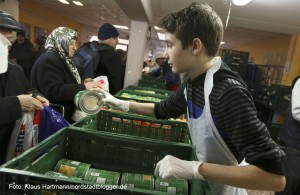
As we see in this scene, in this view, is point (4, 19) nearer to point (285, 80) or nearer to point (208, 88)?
point (208, 88)

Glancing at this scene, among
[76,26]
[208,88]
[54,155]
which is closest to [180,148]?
[208,88]

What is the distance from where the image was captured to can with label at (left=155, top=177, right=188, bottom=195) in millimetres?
1244

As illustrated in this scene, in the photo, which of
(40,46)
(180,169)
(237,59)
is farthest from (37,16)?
(180,169)

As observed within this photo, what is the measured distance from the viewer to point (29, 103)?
1597mm

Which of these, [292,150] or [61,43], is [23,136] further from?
[292,150]

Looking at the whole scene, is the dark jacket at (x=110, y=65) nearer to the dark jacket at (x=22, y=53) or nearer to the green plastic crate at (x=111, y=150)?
the green plastic crate at (x=111, y=150)

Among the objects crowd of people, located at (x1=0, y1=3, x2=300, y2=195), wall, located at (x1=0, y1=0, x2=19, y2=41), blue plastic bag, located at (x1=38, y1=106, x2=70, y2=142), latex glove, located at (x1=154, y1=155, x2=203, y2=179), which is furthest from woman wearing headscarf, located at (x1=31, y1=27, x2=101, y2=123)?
wall, located at (x1=0, y1=0, x2=19, y2=41)

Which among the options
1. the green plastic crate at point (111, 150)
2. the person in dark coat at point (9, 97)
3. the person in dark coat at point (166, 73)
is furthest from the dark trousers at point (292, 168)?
the person in dark coat at point (166, 73)

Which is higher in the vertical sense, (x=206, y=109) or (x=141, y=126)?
(x=206, y=109)

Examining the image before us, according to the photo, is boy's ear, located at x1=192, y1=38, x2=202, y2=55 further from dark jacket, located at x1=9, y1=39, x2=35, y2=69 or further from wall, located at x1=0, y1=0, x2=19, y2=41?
wall, located at x1=0, y1=0, x2=19, y2=41

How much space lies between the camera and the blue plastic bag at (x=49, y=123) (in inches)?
64.5

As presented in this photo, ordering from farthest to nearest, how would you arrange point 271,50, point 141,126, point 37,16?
point 37,16, point 271,50, point 141,126

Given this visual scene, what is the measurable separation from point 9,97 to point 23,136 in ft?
0.82

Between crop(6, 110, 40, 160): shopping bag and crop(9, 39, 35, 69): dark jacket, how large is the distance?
13.3ft
